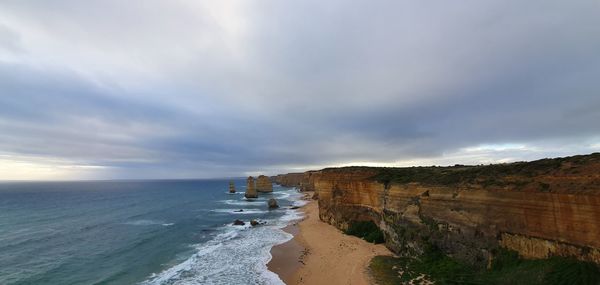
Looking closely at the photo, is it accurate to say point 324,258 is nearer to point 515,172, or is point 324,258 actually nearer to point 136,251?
point 515,172

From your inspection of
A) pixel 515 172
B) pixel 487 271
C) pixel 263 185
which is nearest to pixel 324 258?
pixel 487 271

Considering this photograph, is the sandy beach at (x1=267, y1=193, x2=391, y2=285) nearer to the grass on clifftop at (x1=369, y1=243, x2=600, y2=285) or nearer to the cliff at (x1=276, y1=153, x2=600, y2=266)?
the grass on clifftop at (x1=369, y1=243, x2=600, y2=285)

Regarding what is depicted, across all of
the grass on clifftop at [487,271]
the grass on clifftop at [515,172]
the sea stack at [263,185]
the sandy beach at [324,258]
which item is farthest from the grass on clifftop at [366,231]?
the sea stack at [263,185]

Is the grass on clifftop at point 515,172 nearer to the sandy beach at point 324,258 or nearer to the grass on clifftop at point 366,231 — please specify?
the grass on clifftop at point 366,231

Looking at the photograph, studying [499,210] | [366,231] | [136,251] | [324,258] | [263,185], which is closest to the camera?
[499,210]

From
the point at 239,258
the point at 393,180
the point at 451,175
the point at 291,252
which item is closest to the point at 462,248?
the point at 451,175
